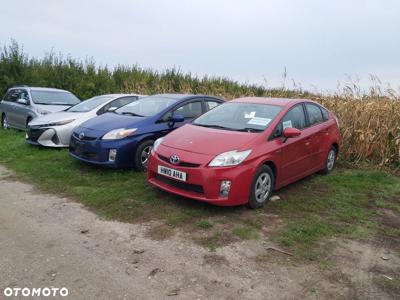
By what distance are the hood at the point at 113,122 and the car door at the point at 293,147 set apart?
276 cm

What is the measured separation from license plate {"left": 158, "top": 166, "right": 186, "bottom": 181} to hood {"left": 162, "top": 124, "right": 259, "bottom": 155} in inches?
14.1

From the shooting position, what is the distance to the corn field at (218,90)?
9578mm

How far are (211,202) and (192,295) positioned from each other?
2.01 meters

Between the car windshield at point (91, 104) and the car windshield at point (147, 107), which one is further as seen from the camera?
the car windshield at point (91, 104)

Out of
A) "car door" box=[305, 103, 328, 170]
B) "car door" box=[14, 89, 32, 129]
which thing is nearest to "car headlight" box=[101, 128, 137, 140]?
"car door" box=[305, 103, 328, 170]

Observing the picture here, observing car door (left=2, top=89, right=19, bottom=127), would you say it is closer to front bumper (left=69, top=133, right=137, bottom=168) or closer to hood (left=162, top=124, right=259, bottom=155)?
front bumper (left=69, top=133, right=137, bottom=168)

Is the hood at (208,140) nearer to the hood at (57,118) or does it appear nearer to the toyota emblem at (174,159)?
the toyota emblem at (174,159)

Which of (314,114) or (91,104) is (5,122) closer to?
(91,104)

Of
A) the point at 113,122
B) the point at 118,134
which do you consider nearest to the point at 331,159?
the point at 118,134

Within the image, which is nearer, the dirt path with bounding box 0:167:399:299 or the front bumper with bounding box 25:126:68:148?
the dirt path with bounding box 0:167:399:299

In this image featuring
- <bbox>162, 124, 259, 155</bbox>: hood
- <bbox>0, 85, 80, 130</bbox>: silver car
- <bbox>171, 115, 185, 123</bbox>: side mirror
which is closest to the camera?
<bbox>162, 124, 259, 155</bbox>: hood

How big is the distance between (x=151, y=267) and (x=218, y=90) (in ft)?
45.1

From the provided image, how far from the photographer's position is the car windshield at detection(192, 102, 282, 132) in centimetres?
652

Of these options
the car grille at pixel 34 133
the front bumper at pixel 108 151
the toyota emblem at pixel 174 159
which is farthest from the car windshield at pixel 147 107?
the toyota emblem at pixel 174 159
